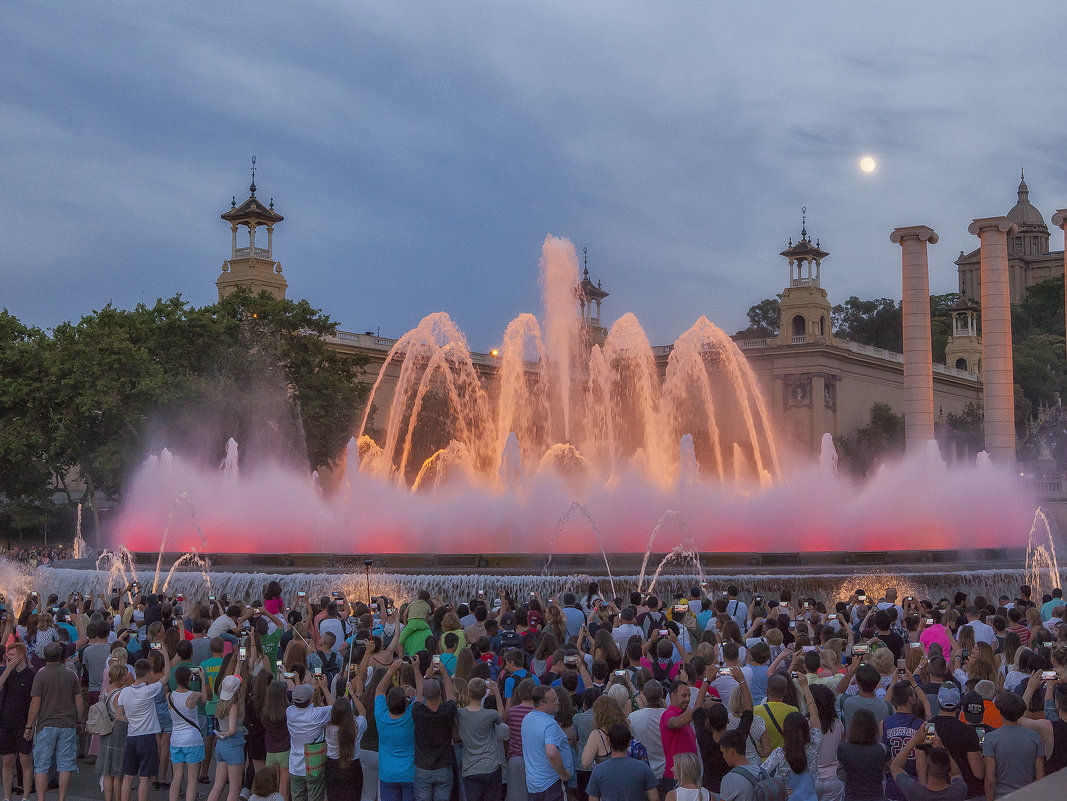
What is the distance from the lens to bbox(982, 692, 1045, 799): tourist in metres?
7.91

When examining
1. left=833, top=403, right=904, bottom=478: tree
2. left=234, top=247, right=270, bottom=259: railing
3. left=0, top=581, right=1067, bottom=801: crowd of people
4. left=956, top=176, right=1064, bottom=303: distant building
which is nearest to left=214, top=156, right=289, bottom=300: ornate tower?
left=234, top=247, right=270, bottom=259: railing

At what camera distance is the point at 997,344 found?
43.4 metres

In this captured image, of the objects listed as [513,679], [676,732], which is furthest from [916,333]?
[676,732]

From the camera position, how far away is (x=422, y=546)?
28.3m

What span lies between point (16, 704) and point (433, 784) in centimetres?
477

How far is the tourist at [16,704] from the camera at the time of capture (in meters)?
11.5

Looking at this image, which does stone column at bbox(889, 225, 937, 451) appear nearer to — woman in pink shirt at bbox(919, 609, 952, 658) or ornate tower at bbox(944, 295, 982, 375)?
woman in pink shirt at bbox(919, 609, 952, 658)

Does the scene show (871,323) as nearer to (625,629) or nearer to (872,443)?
(872,443)

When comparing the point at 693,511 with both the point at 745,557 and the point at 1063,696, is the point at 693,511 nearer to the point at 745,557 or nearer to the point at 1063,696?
→ the point at 745,557

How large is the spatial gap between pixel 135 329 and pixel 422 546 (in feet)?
86.0

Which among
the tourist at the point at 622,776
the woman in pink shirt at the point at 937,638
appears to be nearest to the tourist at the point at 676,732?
the tourist at the point at 622,776

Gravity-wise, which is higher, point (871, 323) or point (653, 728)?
point (871, 323)

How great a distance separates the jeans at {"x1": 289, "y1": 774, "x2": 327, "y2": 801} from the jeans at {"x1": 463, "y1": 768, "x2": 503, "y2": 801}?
1.22m

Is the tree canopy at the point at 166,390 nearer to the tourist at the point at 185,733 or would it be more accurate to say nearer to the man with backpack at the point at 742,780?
the tourist at the point at 185,733
